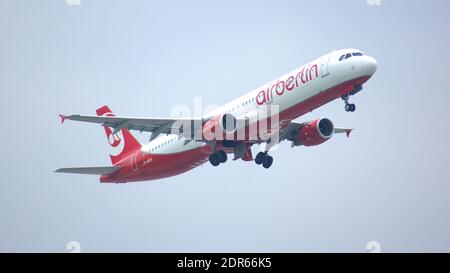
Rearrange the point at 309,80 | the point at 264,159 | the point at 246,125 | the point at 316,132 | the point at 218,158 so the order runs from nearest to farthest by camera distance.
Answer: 1. the point at 309,80
2. the point at 246,125
3. the point at 218,158
4. the point at 316,132
5. the point at 264,159

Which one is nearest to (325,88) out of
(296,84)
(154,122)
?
(296,84)

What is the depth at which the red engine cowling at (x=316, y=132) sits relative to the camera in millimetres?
50562

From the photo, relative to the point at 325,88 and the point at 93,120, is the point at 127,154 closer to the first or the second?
the point at 93,120

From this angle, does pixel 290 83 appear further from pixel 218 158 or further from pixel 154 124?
pixel 154 124

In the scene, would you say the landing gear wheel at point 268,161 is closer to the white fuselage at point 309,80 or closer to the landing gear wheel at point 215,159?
the landing gear wheel at point 215,159

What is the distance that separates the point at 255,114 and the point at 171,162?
771cm

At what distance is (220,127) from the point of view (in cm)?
4700

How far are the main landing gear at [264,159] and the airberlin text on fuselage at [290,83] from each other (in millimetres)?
5938

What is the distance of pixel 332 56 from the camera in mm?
45156

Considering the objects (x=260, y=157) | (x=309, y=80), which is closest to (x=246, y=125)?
(x=309, y=80)

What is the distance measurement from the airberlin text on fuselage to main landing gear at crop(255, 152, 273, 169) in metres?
5.94

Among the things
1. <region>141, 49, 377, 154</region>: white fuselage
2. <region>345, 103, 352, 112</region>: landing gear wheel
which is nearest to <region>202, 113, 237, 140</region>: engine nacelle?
<region>141, 49, 377, 154</region>: white fuselage

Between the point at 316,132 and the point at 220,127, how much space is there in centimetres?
683

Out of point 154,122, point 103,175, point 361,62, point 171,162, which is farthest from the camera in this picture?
point 103,175
